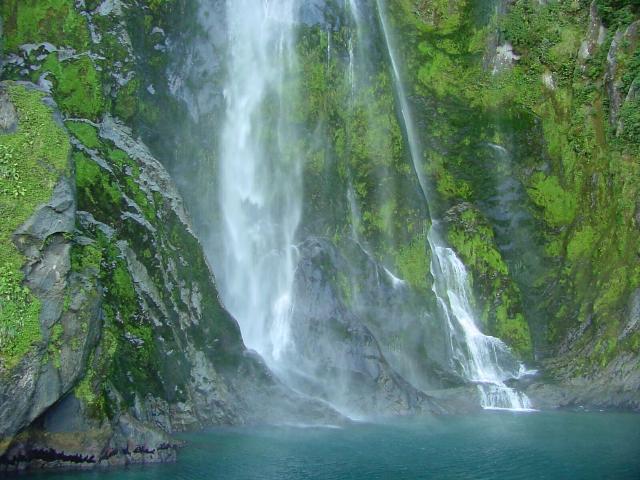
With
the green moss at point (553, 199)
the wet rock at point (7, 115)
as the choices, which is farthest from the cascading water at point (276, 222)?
the wet rock at point (7, 115)

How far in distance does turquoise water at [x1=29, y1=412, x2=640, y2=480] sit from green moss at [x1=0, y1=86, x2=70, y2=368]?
2776mm

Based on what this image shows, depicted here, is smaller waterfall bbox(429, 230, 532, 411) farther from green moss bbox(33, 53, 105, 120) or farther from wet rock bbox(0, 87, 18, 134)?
wet rock bbox(0, 87, 18, 134)

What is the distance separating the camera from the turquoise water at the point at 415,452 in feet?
46.5

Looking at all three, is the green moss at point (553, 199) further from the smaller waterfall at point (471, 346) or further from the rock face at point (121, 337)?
the rock face at point (121, 337)

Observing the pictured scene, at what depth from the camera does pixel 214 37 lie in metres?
24.1

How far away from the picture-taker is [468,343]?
24594 mm

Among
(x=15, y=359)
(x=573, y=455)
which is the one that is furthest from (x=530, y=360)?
(x=15, y=359)

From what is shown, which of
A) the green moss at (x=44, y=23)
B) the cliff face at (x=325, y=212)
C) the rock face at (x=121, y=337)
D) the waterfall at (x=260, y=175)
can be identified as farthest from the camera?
the waterfall at (x=260, y=175)

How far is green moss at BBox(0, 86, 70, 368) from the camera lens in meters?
12.3

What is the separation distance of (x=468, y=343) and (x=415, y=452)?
8880mm

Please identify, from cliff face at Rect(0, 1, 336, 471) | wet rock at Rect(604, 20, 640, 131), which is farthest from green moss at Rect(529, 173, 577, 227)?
cliff face at Rect(0, 1, 336, 471)

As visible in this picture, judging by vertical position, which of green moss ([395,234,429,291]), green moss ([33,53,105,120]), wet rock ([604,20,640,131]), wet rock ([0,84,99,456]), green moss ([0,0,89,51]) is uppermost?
wet rock ([604,20,640,131])

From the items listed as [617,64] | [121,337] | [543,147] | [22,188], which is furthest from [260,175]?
[617,64]

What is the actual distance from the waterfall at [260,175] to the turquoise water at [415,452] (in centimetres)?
459
